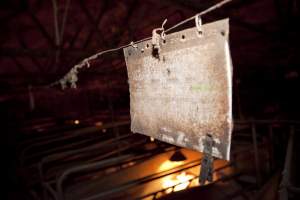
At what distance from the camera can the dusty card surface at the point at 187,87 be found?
1.20m

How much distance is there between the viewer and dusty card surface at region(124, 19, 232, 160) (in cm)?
120

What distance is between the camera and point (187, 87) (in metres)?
1.43

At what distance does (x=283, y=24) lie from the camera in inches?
156

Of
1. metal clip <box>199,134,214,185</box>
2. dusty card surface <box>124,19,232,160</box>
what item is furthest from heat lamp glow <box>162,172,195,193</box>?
metal clip <box>199,134,214,185</box>

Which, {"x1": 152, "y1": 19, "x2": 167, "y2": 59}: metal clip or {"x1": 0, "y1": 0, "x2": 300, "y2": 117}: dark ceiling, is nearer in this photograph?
{"x1": 152, "y1": 19, "x2": 167, "y2": 59}: metal clip

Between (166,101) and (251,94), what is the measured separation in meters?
8.92

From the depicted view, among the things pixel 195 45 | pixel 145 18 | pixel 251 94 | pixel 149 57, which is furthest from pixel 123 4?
pixel 251 94

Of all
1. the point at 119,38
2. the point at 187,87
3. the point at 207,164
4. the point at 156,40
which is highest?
the point at 119,38

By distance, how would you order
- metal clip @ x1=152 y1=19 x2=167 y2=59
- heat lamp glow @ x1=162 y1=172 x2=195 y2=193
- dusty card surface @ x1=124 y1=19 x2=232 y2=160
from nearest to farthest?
dusty card surface @ x1=124 y1=19 x2=232 y2=160 → metal clip @ x1=152 y1=19 x2=167 y2=59 → heat lamp glow @ x1=162 y1=172 x2=195 y2=193

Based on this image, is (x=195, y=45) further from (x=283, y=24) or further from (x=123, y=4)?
(x=123, y=4)

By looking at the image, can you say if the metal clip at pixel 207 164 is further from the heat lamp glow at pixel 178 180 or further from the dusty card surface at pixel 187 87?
the heat lamp glow at pixel 178 180

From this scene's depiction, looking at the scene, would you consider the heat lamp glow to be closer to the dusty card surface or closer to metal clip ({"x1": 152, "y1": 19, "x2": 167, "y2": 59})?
the dusty card surface

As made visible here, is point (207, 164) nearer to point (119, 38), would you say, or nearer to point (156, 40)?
point (156, 40)

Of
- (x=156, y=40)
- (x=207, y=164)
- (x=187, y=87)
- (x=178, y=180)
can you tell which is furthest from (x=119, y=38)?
(x=178, y=180)
